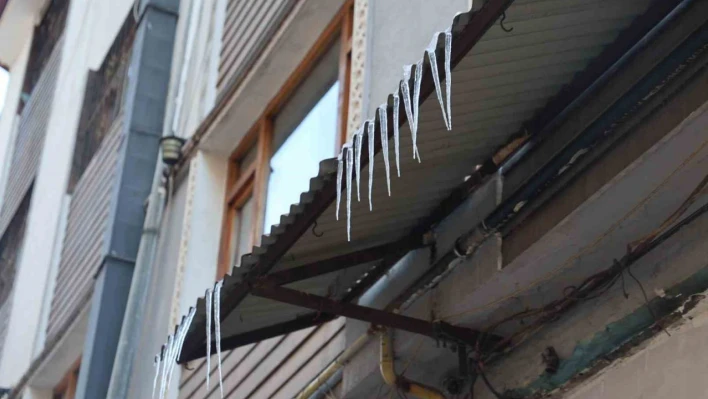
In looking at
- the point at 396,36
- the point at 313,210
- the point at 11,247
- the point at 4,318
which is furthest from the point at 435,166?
the point at 11,247

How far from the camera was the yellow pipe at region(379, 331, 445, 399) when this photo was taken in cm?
530

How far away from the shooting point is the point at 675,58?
4391 mm

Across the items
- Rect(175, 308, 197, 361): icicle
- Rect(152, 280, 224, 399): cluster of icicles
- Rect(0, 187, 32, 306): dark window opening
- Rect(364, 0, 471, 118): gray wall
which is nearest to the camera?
Rect(152, 280, 224, 399): cluster of icicles

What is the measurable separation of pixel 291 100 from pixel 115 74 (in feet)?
18.2

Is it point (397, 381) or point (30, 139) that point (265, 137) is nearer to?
point (397, 381)

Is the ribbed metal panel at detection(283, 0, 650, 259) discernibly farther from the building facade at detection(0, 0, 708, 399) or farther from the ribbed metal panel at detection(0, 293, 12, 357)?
the ribbed metal panel at detection(0, 293, 12, 357)

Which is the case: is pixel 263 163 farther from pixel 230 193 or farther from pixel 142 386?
pixel 142 386

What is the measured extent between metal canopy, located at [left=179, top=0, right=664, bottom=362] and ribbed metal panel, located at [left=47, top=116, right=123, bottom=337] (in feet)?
18.6

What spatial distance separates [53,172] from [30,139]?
8.60 ft

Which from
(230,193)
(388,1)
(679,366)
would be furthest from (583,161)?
(230,193)

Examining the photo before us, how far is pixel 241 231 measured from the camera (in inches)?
353

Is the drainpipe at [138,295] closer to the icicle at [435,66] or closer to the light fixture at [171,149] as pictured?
the light fixture at [171,149]

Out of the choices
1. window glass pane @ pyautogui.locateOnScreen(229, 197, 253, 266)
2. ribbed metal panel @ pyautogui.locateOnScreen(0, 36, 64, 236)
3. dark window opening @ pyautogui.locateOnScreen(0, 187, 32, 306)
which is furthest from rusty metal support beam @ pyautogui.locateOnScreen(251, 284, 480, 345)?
ribbed metal panel @ pyautogui.locateOnScreen(0, 36, 64, 236)

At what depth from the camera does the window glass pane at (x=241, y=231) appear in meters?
8.70
